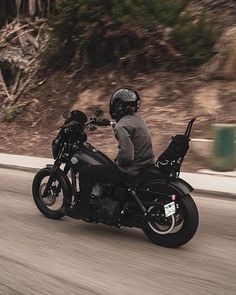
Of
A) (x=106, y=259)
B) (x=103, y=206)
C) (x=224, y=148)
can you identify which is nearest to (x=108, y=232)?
(x=103, y=206)

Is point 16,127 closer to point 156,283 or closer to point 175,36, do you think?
point 175,36

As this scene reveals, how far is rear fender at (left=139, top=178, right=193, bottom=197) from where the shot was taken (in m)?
5.48

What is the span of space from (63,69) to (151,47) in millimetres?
3778

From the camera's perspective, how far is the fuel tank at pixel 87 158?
6250mm

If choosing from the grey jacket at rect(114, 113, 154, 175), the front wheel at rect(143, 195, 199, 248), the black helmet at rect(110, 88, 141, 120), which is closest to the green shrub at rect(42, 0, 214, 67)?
the black helmet at rect(110, 88, 141, 120)

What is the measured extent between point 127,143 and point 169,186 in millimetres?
667

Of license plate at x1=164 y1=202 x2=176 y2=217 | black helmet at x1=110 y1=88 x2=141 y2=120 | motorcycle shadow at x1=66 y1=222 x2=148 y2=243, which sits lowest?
motorcycle shadow at x1=66 y1=222 x2=148 y2=243

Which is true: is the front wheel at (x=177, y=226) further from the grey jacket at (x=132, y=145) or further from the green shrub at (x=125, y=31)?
the green shrub at (x=125, y=31)

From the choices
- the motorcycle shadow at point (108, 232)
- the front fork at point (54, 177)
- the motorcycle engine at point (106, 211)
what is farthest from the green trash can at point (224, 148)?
the motorcycle engine at point (106, 211)

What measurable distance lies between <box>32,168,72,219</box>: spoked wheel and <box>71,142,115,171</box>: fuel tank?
14.9 inches

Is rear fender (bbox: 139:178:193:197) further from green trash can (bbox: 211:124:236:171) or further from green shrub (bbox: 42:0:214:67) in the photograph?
green shrub (bbox: 42:0:214:67)

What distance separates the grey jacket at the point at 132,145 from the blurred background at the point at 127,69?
19.4 ft

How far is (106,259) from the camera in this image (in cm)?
528

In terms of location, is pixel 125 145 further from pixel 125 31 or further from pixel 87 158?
pixel 125 31
